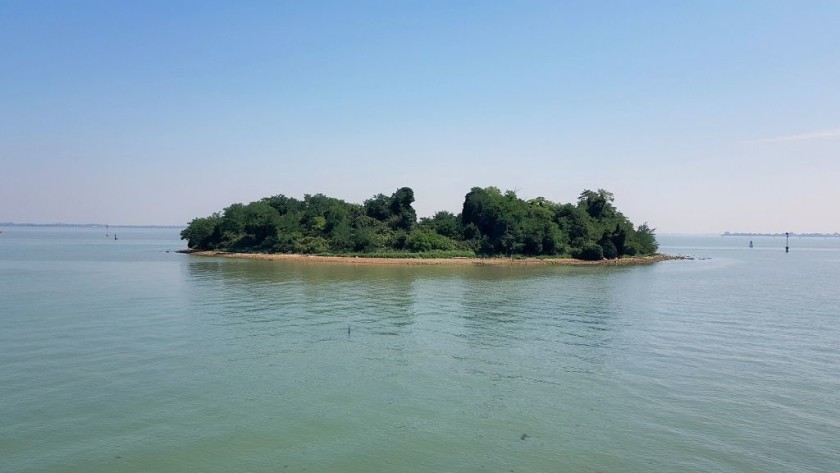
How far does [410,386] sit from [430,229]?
7436 centimetres

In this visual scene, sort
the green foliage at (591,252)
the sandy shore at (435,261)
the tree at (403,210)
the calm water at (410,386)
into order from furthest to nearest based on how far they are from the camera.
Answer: the tree at (403,210) < the green foliage at (591,252) < the sandy shore at (435,261) < the calm water at (410,386)

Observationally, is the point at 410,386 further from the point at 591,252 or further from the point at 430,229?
the point at 430,229

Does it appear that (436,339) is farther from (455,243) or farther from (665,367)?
(455,243)

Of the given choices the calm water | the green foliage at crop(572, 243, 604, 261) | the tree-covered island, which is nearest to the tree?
the tree-covered island

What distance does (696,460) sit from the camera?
11.7 m

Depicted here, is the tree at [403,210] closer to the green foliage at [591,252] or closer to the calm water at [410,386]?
the green foliage at [591,252]

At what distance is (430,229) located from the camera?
90.6 m

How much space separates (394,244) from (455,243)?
1007cm

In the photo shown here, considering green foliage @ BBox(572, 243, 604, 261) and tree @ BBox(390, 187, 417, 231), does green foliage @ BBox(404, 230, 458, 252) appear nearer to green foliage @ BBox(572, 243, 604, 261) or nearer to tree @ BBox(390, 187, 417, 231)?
tree @ BBox(390, 187, 417, 231)

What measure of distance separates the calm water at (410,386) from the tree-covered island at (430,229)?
49579mm

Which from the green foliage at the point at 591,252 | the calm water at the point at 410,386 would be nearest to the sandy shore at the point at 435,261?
the green foliage at the point at 591,252

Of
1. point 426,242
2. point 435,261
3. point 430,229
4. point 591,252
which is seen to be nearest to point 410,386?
point 435,261

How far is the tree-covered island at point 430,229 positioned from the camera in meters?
84.1

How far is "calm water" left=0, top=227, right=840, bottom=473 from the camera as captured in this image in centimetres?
1177
